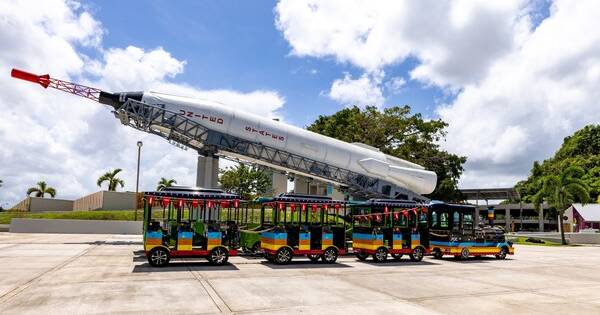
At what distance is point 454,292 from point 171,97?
19.7 meters

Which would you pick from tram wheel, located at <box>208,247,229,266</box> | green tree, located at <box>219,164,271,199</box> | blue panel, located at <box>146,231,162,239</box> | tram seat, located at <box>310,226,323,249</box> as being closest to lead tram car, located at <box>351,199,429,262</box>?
tram seat, located at <box>310,226,323,249</box>

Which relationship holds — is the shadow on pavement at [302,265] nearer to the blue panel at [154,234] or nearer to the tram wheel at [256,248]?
the tram wheel at [256,248]

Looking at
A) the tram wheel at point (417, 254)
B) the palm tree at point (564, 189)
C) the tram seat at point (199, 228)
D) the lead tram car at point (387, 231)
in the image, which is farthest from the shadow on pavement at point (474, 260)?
the palm tree at point (564, 189)

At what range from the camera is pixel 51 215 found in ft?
147

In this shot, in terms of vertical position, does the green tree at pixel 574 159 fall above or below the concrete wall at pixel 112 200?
above

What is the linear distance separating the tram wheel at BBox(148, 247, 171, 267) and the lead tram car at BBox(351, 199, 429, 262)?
8.42 metres

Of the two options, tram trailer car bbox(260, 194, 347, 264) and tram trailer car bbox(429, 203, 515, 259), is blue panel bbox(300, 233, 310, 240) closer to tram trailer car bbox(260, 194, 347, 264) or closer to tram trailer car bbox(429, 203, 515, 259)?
tram trailer car bbox(260, 194, 347, 264)

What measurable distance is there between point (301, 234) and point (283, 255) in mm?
1120

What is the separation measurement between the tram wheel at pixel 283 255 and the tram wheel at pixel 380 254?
162 inches

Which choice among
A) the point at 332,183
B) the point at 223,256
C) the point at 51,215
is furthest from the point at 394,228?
the point at 51,215

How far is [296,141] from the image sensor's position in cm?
2848

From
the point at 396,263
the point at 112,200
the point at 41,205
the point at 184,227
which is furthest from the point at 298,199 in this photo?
the point at 41,205

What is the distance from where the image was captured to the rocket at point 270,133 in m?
26.3

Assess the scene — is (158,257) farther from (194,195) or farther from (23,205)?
(23,205)
